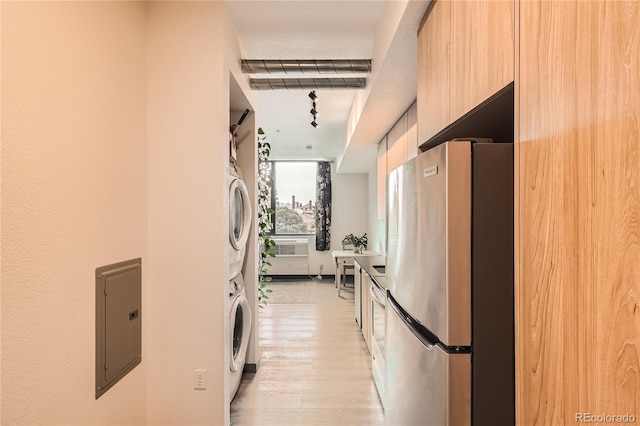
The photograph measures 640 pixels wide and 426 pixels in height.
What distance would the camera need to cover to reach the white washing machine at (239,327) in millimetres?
2375

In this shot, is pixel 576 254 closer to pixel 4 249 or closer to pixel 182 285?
pixel 4 249

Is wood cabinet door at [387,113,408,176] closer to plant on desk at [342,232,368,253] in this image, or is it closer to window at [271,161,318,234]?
plant on desk at [342,232,368,253]

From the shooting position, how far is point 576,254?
1.94 feet

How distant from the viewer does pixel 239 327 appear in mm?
2682

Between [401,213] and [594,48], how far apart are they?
0.91m

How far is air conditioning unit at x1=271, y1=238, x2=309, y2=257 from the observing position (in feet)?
24.2

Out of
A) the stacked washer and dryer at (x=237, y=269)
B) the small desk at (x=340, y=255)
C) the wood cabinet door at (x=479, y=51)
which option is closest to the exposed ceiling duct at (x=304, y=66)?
the stacked washer and dryer at (x=237, y=269)

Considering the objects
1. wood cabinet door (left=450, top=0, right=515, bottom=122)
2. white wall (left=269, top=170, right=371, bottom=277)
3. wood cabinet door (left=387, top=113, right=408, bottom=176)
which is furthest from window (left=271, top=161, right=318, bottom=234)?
wood cabinet door (left=450, top=0, right=515, bottom=122)

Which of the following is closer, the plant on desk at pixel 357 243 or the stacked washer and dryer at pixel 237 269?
the stacked washer and dryer at pixel 237 269

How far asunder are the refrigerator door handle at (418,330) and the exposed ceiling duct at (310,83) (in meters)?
1.81

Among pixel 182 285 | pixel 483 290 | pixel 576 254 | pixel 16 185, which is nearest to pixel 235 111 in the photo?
pixel 182 285

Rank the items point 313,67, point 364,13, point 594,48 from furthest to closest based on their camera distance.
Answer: point 313,67, point 364,13, point 594,48

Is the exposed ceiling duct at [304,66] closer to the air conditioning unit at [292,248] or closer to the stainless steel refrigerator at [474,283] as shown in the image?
the stainless steel refrigerator at [474,283]

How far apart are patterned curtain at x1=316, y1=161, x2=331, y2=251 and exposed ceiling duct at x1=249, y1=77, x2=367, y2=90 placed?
4756 millimetres
